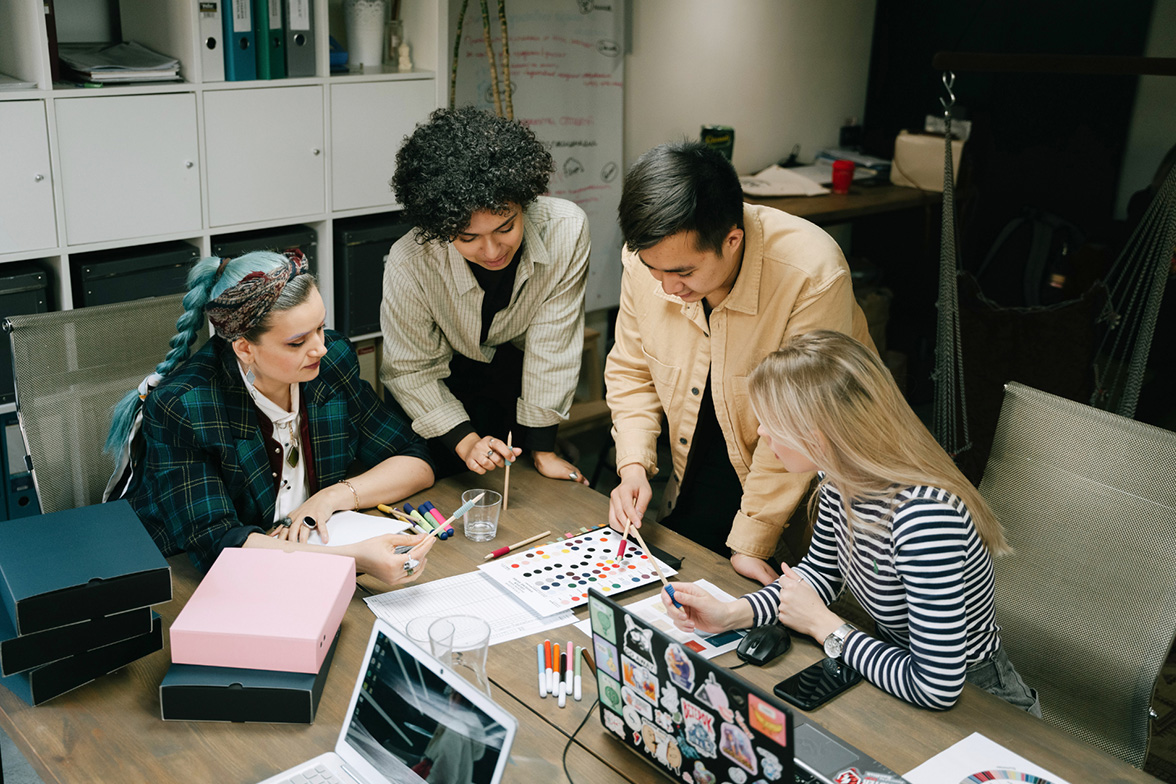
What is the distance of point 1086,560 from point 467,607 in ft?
3.59

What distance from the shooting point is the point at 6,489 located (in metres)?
2.81

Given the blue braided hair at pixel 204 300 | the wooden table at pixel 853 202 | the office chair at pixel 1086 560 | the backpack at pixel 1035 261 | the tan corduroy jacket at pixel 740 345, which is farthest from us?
the backpack at pixel 1035 261

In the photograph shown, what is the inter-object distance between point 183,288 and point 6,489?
0.71 m

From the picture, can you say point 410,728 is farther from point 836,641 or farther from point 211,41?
point 211,41

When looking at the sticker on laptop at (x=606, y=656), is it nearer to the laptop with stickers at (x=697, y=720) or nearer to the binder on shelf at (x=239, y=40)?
the laptop with stickers at (x=697, y=720)

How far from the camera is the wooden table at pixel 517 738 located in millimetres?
1379

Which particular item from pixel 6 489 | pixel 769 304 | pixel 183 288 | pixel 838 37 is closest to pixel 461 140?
pixel 769 304

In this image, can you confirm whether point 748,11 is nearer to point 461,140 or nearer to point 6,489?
point 461,140

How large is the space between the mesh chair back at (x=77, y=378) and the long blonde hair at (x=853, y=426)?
52.2 inches

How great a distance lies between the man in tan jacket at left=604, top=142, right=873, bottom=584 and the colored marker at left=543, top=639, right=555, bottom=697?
420mm

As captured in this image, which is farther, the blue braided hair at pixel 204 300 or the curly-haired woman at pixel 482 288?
the curly-haired woman at pixel 482 288

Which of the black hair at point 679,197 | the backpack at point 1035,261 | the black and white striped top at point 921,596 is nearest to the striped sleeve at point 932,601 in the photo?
the black and white striped top at point 921,596

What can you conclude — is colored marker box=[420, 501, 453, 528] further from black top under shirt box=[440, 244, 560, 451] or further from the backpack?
the backpack

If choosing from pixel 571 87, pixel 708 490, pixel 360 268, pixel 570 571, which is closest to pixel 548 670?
pixel 570 571
